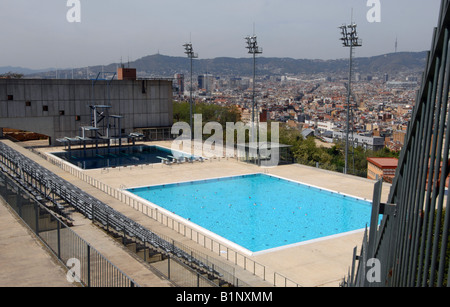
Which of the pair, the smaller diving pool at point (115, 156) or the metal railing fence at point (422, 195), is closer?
the metal railing fence at point (422, 195)

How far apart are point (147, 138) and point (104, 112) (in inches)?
184

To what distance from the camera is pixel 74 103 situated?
37812 mm

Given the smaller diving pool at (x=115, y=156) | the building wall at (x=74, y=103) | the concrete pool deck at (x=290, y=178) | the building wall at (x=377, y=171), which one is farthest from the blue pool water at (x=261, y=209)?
the building wall at (x=74, y=103)

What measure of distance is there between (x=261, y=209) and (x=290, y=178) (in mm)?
5594

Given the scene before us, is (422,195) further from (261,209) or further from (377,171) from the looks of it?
(377,171)

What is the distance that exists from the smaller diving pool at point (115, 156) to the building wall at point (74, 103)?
4194 millimetres

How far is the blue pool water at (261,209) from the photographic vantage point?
57.0 feet

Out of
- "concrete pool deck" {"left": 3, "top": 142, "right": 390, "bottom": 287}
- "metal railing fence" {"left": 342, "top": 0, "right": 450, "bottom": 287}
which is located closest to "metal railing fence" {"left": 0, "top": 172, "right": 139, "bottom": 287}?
"metal railing fence" {"left": 342, "top": 0, "right": 450, "bottom": 287}

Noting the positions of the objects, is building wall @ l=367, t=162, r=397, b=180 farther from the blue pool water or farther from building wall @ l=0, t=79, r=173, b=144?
building wall @ l=0, t=79, r=173, b=144

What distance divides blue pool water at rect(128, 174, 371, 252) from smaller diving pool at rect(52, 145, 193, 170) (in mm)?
7818

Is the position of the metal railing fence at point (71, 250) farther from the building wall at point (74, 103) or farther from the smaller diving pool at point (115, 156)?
the building wall at point (74, 103)

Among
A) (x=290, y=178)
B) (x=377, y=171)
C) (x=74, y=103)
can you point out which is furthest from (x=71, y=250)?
(x=74, y=103)

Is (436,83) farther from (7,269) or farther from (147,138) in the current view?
(147,138)
